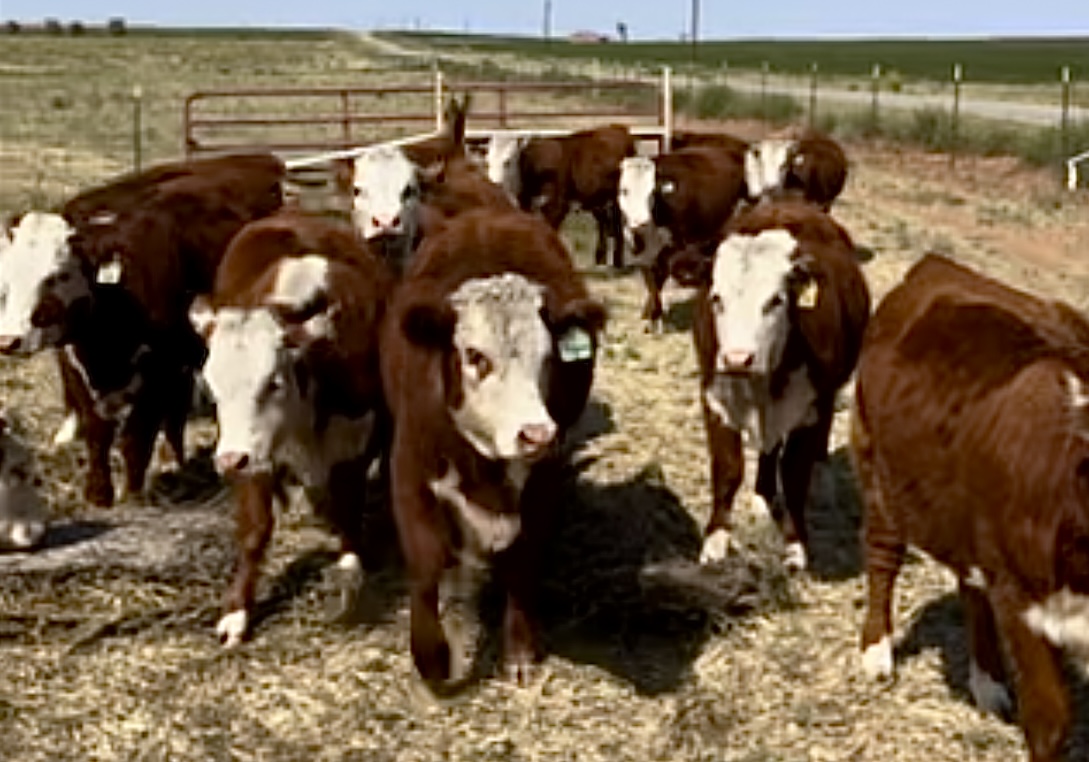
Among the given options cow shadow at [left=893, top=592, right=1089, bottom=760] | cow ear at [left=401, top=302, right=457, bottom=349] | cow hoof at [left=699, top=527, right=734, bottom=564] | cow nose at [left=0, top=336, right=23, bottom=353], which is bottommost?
cow shadow at [left=893, top=592, right=1089, bottom=760]

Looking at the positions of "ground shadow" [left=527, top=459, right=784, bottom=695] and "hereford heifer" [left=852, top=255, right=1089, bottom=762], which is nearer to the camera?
"hereford heifer" [left=852, top=255, right=1089, bottom=762]

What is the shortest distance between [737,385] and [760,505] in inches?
29.7

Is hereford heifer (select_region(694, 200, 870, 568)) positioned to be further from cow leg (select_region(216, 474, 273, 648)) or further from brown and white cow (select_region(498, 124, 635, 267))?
brown and white cow (select_region(498, 124, 635, 267))

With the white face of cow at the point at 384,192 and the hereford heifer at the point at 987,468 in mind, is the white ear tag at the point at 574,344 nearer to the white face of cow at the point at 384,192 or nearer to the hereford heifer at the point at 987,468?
the hereford heifer at the point at 987,468

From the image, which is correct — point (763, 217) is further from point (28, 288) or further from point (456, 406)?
point (28, 288)

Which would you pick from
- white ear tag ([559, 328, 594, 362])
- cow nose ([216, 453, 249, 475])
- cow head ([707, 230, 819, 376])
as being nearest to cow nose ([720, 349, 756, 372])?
cow head ([707, 230, 819, 376])

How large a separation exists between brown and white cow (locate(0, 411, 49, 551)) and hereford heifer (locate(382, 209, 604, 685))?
161 centimetres

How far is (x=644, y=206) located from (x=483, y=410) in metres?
8.34

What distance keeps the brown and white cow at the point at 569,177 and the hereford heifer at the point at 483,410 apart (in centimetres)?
954

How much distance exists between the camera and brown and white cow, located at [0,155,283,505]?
7.77 m

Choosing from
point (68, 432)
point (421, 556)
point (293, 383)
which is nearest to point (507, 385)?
point (421, 556)

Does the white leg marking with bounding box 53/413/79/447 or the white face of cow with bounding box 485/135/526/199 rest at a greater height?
the white face of cow with bounding box 485/135/526/199

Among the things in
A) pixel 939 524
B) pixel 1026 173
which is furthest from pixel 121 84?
pixel 939 524

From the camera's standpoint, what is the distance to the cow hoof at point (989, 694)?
573 cm
